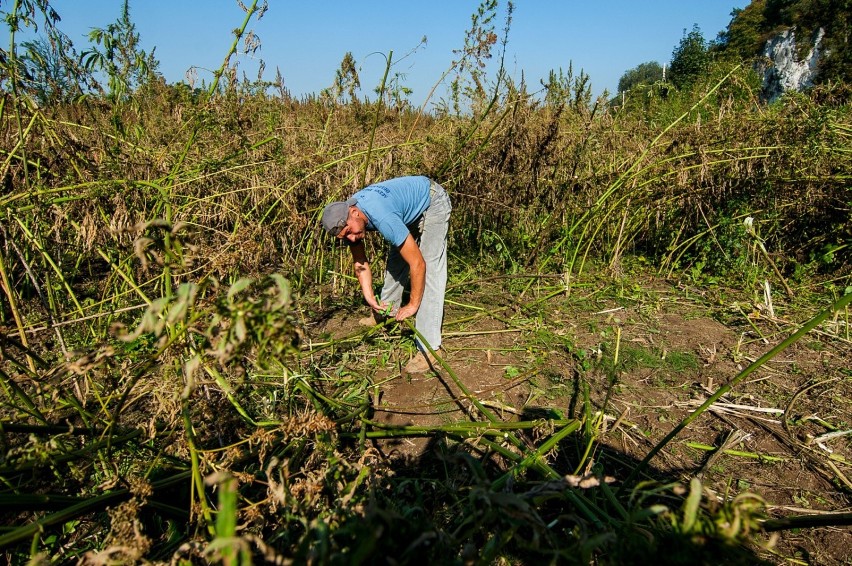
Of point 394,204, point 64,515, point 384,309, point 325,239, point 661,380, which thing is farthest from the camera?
point 325,239

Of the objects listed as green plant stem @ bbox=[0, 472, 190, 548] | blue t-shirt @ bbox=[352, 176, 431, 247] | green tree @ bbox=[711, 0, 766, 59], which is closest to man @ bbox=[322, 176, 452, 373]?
blue t-shirt @ bbox=[352, 176, 431, 247]

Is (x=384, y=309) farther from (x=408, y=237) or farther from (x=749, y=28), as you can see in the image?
(x=749, y=28)

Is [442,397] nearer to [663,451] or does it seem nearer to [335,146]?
[663,451]

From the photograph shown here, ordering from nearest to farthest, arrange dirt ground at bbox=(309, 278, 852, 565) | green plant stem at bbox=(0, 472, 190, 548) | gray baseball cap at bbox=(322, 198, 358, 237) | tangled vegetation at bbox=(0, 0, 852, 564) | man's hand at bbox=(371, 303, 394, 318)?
green plant stem at bbox=(0, 472, 190, 548) < tangled vegetation at bbox=(0, 0, 852, 564) < dirt ground at bbox=(309, 278, 852, 565) < gray baseball cap at bbox=(322, 198, 358, 237) < man's hand at bbox=(371, 303, 394, 318)

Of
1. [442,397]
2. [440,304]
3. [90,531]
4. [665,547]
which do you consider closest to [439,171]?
[440,304]

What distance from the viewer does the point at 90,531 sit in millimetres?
2074

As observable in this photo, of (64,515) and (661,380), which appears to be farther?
(661,380)

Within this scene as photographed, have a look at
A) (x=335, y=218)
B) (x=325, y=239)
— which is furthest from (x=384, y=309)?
(x=325, y=239)

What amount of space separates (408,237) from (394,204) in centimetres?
28

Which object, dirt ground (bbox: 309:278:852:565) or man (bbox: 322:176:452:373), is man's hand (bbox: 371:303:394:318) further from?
dirt ground (bbox: 309:278:852:565)

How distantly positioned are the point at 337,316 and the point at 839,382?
3641mm

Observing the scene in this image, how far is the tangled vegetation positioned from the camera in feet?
6.74

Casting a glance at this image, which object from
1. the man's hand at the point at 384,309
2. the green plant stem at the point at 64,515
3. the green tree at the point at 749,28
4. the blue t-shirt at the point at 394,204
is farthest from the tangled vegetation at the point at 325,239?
the green tree at the point at 749,28

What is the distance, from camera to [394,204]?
3104 mm
